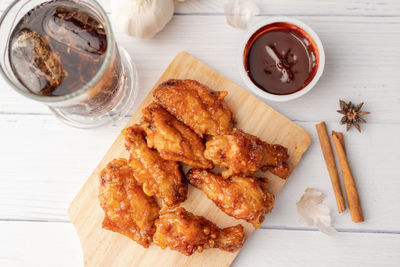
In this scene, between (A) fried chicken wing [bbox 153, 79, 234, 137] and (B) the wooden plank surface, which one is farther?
(B) the wooden plank surface

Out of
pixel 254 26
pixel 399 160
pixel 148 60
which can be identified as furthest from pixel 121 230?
pixel 399 160

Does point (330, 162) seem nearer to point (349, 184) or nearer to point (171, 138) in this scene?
point (349, 184)

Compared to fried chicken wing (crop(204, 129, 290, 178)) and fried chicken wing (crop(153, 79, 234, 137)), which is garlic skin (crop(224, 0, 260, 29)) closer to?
fried chicken wing (crop(153, 79, 234, 137))

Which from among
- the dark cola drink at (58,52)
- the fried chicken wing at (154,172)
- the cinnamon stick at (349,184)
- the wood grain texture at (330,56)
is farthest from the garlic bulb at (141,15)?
the cinnamon stick at (349,184)

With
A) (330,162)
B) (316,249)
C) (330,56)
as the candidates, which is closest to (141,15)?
(330,56)

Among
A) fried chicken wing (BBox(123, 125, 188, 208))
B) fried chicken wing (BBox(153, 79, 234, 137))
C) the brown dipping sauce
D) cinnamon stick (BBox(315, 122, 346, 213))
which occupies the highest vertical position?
the brown dipping sauce

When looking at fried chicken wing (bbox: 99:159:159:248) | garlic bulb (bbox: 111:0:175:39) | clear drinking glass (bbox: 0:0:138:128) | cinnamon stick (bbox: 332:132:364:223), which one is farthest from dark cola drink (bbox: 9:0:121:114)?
cinnamon stick (bbox: 332:132:364:223)
